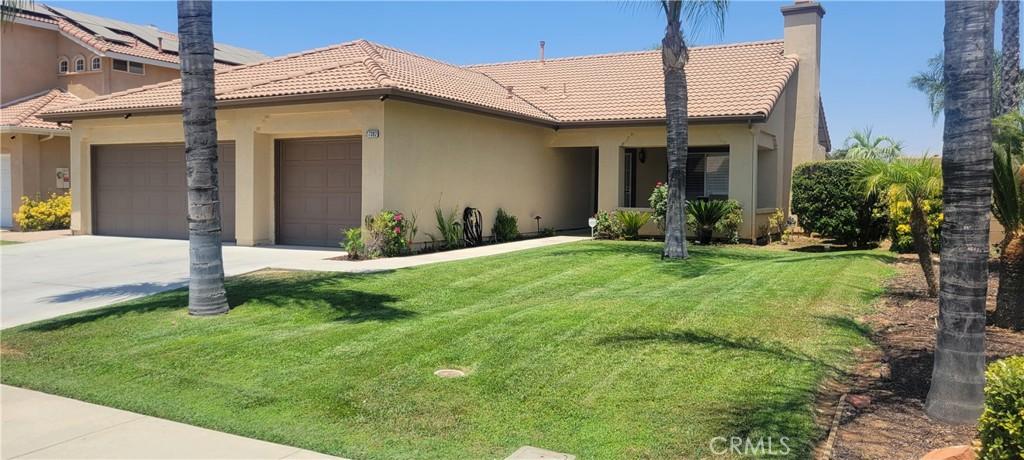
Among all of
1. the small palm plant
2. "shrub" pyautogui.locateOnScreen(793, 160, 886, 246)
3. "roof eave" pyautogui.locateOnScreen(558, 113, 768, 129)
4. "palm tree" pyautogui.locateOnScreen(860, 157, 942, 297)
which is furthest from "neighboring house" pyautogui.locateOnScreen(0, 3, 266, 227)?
"palm tree" pyautogui.locateOnScreen(860, 157, 942, 297)

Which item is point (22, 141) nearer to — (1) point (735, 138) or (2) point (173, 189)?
(2) point (173, 189)

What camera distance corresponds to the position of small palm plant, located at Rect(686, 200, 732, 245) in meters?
18.2

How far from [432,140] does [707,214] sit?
269 inches

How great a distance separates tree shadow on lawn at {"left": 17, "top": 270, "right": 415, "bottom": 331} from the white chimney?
15935 millimetres

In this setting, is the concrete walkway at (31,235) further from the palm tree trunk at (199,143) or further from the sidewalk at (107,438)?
the sidewalk at (107,438)

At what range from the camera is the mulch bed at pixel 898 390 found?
495 cm

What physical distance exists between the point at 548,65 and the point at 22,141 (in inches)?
667

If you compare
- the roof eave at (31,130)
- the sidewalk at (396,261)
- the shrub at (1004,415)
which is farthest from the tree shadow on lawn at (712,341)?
the roof eave at (31,130)

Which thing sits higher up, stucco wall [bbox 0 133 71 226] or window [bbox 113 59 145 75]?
window [bbox 113 59 145 75]

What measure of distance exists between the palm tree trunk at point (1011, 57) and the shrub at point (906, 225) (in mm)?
3852

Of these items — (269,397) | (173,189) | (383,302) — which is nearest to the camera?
(269,397)

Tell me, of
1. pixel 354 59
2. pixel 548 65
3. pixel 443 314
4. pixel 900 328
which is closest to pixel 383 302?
pixel 443 314

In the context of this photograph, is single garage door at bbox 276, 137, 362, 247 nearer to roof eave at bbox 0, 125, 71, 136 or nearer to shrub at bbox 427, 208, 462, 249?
shrub at bbox 427, 208, 462, 249

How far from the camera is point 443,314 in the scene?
9273 mm
